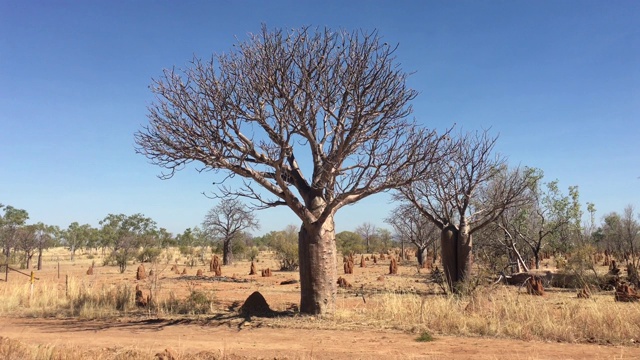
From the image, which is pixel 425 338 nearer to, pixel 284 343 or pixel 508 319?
pixel 508 319

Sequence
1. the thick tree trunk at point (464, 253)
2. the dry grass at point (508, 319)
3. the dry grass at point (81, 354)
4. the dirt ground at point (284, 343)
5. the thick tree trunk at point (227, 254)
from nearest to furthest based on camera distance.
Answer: the dry grass at point (81, 354), the dirt ground at point (284, 343), the dry grass at point (508, 319), the thick tree trunk at point (464, 253), the thick tree trunk at point (227, 254)

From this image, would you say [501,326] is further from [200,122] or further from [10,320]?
[10,320]

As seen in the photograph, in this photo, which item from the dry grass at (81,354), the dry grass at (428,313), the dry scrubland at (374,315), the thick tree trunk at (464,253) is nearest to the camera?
the dry grass at (81,354)

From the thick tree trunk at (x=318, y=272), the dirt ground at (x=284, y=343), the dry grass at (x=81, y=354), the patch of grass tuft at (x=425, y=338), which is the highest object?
the thick tree trunk at (x=318, y=272)

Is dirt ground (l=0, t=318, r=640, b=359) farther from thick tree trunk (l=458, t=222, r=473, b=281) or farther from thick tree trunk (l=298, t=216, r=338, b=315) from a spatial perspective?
thick tree trunk (l=458, t=222, r=473, b=281)

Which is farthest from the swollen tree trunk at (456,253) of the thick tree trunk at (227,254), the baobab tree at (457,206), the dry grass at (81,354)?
the thick tree trunk at (227,254)

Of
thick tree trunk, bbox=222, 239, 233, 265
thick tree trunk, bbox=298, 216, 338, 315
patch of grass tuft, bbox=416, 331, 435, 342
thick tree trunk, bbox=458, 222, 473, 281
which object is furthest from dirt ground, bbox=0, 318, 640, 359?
thick tree trunk, bbox=222, 239, 233, 265

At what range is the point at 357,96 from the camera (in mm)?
9641

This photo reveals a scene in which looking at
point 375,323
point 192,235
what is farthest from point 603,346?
point 192,235

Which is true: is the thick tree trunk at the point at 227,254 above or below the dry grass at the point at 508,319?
above

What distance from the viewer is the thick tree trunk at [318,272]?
9.79 meters

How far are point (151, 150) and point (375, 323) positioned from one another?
6.21 metres

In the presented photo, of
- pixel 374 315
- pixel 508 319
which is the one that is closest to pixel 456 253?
pixel 374 315

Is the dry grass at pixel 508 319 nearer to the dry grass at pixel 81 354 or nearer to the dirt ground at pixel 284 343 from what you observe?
the dirt ground at pixel 284 343
